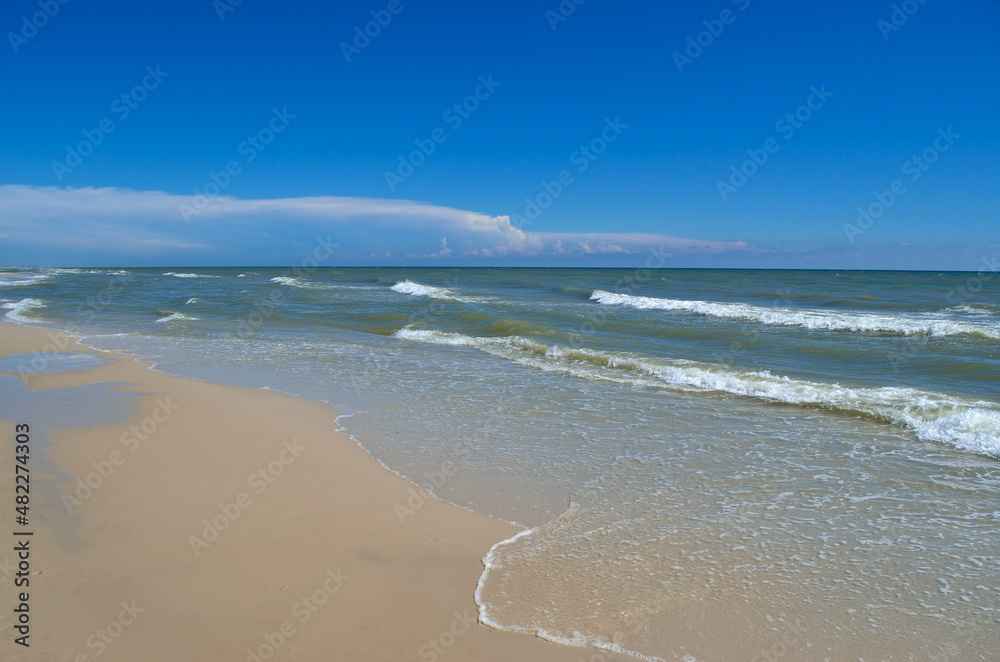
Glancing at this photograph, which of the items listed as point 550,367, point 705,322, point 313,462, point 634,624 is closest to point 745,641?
point 634,624

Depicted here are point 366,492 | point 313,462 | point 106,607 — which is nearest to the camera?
point 106,607

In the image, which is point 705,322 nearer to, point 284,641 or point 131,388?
point 131,388

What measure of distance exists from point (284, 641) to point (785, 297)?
3042cm

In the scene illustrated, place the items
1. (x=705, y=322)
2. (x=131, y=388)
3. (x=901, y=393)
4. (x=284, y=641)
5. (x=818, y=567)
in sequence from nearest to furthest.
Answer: (x=284, y=641)
(x=818, y=567)
(x=901, y=393)
(x=131, y=388)
(x=705, y=322)

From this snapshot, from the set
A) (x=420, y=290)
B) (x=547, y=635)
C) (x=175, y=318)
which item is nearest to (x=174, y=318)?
(x=175, y=318)

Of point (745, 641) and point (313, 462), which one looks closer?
point (745, 641)

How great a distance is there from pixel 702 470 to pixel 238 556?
375 cm

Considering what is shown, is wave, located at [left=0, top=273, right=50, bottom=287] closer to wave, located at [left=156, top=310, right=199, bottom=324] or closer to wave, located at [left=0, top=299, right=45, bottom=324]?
wave, located at [left=0, top=299, right=45, bottom=324]

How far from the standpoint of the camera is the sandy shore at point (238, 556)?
9.04ft

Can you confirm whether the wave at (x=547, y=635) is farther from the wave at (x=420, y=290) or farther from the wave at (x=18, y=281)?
the wave at (x=18, y=281)

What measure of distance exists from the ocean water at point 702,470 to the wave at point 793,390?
0.04 m

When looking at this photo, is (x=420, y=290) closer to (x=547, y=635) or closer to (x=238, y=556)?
(x=238, y=556)

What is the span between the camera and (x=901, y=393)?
7.72 meters

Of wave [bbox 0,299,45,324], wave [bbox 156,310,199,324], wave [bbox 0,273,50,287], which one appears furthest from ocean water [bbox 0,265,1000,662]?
wave [bbox 0,273,50,287]
